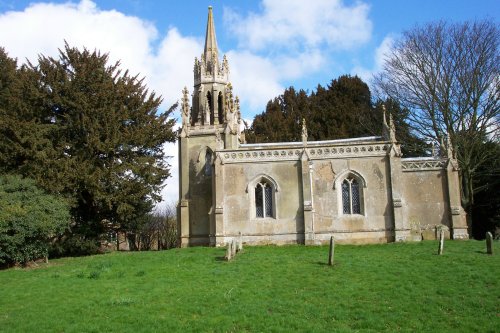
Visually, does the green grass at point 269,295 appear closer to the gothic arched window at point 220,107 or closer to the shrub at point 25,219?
the shrub at point 25,219

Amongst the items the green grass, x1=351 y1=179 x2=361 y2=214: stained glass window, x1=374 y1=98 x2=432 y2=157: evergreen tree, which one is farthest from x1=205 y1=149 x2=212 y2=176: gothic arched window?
x1=374 y1=98 x2=432 y2=157: evergreen tree

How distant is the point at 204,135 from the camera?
108 ft

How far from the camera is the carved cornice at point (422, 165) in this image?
28.1m

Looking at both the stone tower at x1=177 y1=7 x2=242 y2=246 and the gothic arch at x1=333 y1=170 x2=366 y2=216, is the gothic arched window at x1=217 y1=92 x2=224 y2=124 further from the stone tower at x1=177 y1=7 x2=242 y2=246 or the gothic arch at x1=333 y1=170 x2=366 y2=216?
the gothic arch at x1=333 y1=170 x2=366 y2=216

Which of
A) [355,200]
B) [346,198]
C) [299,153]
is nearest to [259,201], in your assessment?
[299,153]

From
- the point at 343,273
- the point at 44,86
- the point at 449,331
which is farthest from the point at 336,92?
the point at 449,331

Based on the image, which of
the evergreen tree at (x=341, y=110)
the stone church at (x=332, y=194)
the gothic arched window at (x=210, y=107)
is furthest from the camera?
the evergreen tree at (x=341, y=110)

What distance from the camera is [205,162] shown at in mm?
32375

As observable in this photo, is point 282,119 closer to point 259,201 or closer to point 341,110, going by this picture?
point 341,110

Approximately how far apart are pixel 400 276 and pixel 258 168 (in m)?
13.0

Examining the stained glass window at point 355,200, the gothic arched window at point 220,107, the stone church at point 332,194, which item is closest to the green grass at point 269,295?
the stone church at point 332,194

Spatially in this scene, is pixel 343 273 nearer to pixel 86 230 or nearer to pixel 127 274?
pixel 127 274

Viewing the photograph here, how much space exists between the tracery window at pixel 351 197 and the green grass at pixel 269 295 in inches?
213

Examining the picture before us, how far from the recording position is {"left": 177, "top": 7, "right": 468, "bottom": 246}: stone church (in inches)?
1083
